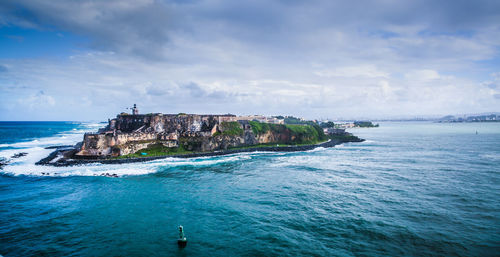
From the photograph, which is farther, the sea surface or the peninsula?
the peninsula

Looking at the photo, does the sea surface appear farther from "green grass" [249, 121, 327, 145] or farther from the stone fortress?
"green grass" [249, 121, 327, 145]

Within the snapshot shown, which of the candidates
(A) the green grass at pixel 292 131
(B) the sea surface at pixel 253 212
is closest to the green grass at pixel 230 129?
(A) the green grass at pixel 292 131

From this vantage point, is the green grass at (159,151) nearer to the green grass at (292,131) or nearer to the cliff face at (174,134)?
the cliff face at (174,134)

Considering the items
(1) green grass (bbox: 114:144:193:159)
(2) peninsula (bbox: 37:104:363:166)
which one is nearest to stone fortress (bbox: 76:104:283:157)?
(2) peninsula (bbox: 37:104:363:166)

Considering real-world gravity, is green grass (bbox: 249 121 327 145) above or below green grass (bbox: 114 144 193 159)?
above

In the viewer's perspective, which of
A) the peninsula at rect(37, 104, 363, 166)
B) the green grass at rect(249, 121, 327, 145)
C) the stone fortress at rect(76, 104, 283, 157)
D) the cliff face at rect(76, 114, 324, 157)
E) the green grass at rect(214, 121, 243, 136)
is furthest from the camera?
the green grass at rect(249, 121, 327, 145)

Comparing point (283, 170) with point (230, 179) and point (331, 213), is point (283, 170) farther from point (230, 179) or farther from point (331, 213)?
point (331, 213)

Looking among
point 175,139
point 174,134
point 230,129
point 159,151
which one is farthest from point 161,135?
point 230,129

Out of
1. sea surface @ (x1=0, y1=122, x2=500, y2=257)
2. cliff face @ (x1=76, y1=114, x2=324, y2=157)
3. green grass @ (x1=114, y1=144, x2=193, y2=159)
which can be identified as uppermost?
cliff face @ (x1=76, y1=114, x2=324, y2=157)
